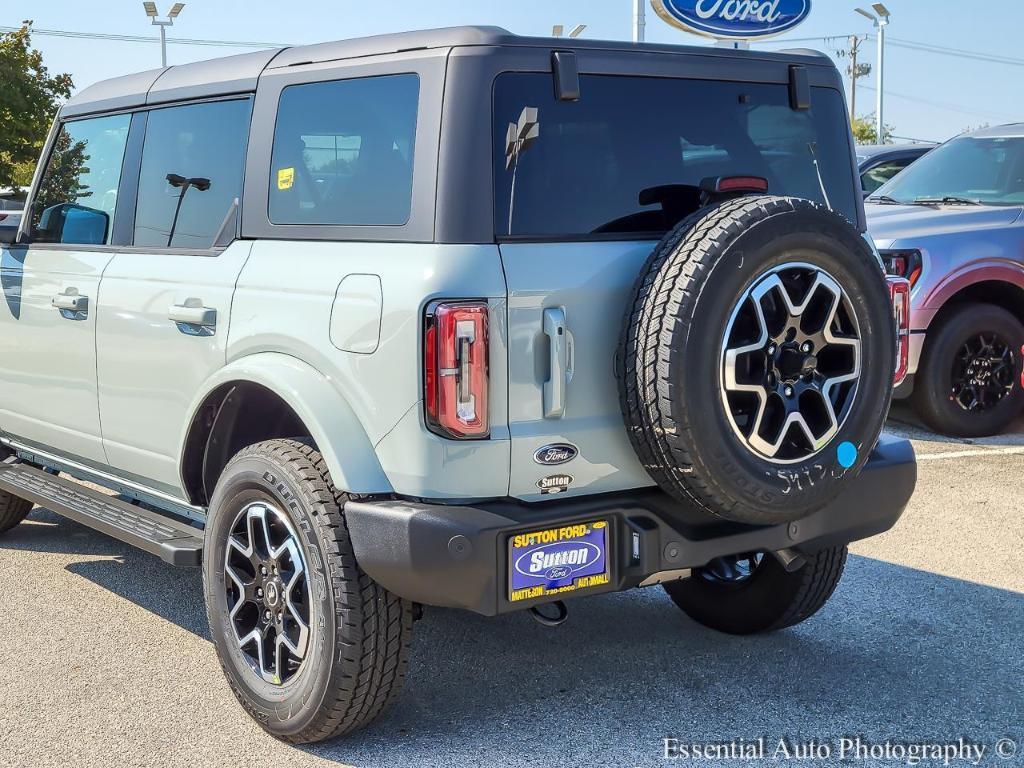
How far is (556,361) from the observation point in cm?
324

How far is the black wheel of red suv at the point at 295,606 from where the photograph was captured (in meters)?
3.34

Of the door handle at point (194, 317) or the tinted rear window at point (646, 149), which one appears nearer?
the tinted rear window at point (646, 149)

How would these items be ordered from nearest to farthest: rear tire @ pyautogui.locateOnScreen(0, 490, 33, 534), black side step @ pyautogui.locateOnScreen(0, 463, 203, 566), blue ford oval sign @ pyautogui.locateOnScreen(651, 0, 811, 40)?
black side step @ pyautogui.locateOnScreen(0, 463, 203, 566)
rear tire @ pyautogui.locateOnScreen(0, 490, 33, 534)
blue ford oval sign @ pyautogui.locateOnScreen(651, 0, 811, 40)

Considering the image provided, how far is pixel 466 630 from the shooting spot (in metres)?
4.55

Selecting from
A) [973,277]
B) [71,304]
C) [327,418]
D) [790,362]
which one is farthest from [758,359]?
[973,277]

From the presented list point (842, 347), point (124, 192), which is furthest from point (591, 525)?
point (124, 192)

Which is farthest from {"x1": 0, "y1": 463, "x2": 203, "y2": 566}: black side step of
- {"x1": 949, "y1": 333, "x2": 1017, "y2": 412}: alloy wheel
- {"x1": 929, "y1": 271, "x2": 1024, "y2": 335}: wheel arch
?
{"x1": 949, "y1": 333, "x2": 1017, "y2": 412}: alloy wheel

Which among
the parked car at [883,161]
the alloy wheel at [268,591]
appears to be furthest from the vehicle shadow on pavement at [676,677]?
the parked car at [883,161]

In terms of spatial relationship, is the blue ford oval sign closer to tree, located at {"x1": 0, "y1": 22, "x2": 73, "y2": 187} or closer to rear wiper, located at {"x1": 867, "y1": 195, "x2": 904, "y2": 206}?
rear wiper, located at {"x1": 867, "y1": 195, "x2": 904, "y2": 206}

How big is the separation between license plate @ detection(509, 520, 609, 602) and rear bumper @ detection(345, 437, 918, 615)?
0.06ft

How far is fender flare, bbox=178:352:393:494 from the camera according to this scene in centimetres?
330

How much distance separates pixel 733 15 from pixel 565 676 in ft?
43.2

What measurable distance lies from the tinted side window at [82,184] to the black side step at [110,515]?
3.19 ft

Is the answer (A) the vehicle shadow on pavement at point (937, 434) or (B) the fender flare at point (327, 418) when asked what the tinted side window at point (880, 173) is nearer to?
(A) the vehicle shadow on pavement at point (937, 434)
